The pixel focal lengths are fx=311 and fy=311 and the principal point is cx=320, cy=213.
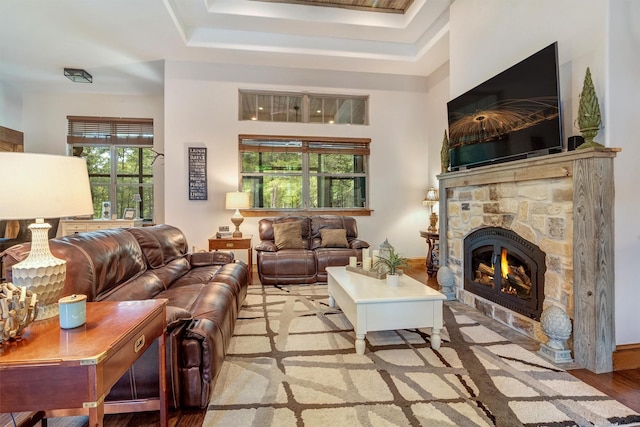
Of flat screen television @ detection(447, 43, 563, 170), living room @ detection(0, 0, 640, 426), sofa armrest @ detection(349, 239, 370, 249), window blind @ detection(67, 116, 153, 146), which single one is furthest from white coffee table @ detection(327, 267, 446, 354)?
Result: window blind @ detection(67, 116, 153, 146)

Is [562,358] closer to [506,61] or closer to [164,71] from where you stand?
[506,61]

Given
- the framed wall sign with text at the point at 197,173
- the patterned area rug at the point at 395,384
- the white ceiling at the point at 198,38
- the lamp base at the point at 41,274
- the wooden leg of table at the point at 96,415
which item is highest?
the white ceiling at the point at 198,38

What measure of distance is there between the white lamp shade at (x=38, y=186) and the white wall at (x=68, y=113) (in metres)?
5.02

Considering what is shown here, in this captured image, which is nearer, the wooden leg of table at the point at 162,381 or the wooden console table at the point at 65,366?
the wooden console table at the point at 65,366

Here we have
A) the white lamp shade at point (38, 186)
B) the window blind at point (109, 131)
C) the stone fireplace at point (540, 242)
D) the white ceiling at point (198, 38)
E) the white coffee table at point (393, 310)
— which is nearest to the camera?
the white lamp shade at point (38, 186)

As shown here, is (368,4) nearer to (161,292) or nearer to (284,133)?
(284,133)

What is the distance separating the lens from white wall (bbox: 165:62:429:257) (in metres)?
5.05

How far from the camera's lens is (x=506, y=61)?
294cm

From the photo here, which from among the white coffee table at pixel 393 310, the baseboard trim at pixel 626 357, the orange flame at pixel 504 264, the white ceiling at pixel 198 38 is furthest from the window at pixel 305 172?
the baseboard trim at pixel 626 357

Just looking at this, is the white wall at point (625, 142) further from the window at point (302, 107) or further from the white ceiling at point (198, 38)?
the window at point (302, 107)

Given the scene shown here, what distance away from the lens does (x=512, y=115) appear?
267cm

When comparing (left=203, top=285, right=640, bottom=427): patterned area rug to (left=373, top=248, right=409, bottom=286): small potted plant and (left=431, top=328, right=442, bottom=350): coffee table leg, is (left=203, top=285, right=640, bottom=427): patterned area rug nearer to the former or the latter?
(left=431, top=328, right=442, bottom=350): coffee table leg

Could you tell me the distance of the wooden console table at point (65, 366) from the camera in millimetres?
870

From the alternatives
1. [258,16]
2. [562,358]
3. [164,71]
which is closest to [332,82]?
[258,16]
